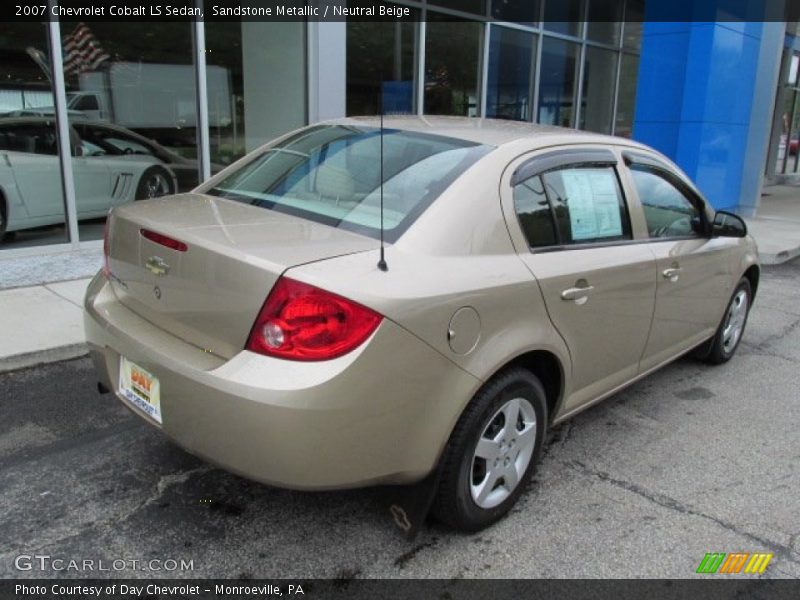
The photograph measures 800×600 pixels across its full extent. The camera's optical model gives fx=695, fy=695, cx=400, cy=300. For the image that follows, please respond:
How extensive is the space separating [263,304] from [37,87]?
6.00m

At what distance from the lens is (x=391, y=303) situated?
7.30ft

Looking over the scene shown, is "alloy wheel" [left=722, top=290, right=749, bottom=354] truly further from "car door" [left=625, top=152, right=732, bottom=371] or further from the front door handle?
the front door handle

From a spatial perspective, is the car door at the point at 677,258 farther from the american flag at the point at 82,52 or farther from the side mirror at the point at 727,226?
the american flag at the point at 82,52

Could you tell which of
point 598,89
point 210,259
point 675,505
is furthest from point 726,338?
point 598,89

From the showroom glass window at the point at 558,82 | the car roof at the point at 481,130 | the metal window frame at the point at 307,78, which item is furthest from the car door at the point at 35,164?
the showroom glass window at the point at 558,82

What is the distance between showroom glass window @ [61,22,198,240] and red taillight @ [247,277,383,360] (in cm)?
608

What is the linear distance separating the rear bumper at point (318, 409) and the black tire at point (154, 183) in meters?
6.23

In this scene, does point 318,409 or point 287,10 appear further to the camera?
point 287,10

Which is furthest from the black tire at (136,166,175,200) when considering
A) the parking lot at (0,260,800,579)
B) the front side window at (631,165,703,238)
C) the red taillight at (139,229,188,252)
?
the front side window at (631,165,703,238)

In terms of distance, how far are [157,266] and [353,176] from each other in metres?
0.90

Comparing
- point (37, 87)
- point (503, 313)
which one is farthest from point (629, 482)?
point (37, 87)

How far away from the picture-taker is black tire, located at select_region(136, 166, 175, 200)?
8.20 metres

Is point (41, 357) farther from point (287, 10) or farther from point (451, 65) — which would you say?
point (451, 65)

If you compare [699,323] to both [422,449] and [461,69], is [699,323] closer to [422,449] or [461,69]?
[422,449]
